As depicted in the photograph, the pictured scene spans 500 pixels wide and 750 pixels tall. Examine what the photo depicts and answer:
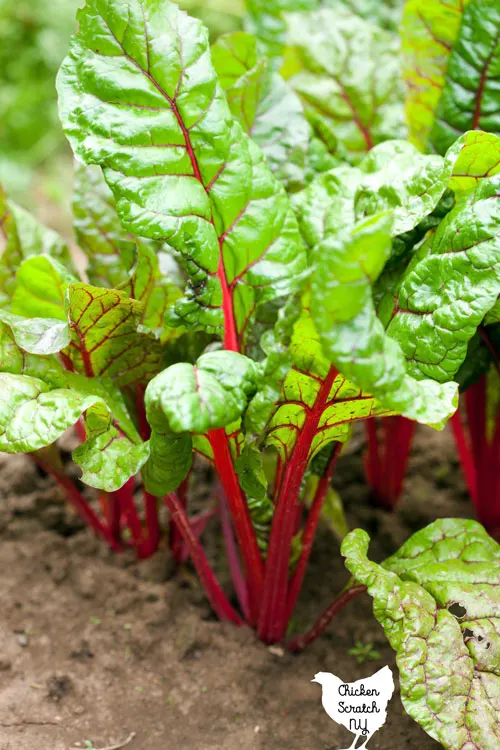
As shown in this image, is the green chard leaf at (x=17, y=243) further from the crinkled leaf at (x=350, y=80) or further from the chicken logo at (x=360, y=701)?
the chicken logo at (x=360, y=701)

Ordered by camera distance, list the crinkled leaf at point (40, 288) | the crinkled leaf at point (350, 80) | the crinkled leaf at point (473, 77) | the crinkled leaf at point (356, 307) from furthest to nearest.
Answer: the crinkled leaf at point (350, 80) → the crinkled leaf at point (473, 77) → the crinkled leaf at point (40, 288) → the crinkled leaf at point (356, 307)

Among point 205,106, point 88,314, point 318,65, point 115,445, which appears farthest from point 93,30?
point 318,65

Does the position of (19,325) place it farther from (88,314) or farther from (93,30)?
(93,30)

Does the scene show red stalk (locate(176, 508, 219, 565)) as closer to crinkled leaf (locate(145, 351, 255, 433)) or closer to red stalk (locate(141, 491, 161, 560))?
red stalk (locate(141, 491, 161, 560))

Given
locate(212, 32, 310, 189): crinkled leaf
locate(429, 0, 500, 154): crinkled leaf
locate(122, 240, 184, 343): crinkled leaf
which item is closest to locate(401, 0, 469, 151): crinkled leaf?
locate(429, 0, 500, 154): crinkled leaf

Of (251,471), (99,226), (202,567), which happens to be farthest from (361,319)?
(99,226)

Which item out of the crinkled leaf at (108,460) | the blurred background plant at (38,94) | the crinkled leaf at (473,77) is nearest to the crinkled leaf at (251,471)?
the crinkled leaf at (108,460)

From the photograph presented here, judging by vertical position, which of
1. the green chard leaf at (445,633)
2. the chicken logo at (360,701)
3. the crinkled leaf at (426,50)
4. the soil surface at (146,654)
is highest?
the crinkled leaf at (426,50)
